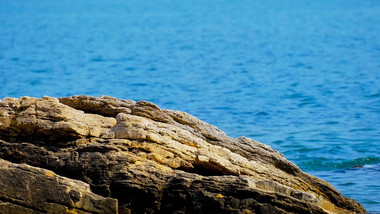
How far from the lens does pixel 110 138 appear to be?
9.04 metres

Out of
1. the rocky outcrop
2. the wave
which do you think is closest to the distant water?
the wave

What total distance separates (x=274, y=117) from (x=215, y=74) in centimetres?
1225

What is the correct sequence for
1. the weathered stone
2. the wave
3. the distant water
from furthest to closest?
the distant water < the wave < the weathered stone

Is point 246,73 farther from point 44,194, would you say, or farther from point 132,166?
point 44,194

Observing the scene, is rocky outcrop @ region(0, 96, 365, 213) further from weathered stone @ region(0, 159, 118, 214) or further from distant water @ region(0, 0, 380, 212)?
distant water @ region(0, 0, 380, 212)

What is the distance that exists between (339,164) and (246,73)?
1951 cm

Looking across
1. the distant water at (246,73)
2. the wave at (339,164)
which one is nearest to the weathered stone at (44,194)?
the distant water at (246,73)

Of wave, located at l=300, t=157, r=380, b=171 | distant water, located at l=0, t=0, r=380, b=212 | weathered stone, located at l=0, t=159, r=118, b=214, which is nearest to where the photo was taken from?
weathered stone, located at l=0, t=159, r=118, b=214

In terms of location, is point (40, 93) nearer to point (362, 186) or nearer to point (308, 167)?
point (308, 167)

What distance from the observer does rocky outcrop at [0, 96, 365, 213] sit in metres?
8.34

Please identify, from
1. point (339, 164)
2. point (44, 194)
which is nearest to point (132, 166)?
point (44, 194)

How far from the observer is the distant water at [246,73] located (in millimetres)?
17625

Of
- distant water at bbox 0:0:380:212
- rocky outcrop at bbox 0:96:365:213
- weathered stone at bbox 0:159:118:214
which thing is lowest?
weathered stone at bbox 0:159:118:214

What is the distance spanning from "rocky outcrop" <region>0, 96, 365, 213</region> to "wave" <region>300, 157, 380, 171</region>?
4581 millimetres
